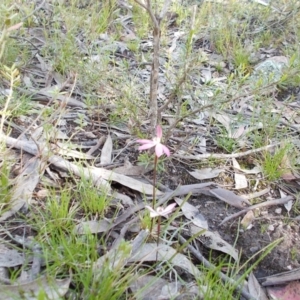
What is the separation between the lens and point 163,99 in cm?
221

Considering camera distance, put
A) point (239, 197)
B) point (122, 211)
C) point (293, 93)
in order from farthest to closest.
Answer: point (293, 93) < point (239, 197) < point (122, 211)

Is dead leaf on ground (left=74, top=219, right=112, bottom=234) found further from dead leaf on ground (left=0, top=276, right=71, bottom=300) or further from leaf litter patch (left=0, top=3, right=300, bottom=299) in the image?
dead leaf on ground (left=0, top=276, right=71, bottom=300)

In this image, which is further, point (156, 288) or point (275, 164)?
point (275, 164)

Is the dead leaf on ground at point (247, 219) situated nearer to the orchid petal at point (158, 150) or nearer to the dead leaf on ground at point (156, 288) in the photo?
the dead leaf on ground at point (156, 288)

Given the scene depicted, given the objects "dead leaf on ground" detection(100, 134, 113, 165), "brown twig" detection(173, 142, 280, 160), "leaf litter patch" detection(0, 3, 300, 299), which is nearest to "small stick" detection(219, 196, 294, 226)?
"leaf litter patch" detection(0, 3, 300, 299)

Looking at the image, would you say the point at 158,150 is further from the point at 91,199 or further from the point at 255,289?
the point at 255,289

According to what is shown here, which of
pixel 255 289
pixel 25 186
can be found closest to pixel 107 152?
pixel 25 186

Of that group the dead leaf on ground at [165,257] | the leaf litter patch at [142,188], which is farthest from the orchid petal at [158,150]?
the dead leaf on ground at [165,257]

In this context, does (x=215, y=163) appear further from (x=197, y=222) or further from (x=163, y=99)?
(x=163, y=99)

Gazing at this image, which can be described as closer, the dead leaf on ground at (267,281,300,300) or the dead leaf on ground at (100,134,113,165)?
the dead leaf on ground at (267,281,300,300)

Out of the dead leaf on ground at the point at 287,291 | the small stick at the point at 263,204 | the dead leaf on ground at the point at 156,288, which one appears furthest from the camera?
the small stick at the point at 263,204

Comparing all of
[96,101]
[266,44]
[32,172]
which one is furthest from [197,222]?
[266,44]

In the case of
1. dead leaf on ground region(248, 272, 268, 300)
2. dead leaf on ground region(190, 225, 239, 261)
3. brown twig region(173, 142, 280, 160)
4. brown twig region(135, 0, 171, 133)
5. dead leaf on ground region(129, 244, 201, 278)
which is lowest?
dead leaf on ground region(248, 272, 268, 300)

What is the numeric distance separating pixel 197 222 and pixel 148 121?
1.97ft
